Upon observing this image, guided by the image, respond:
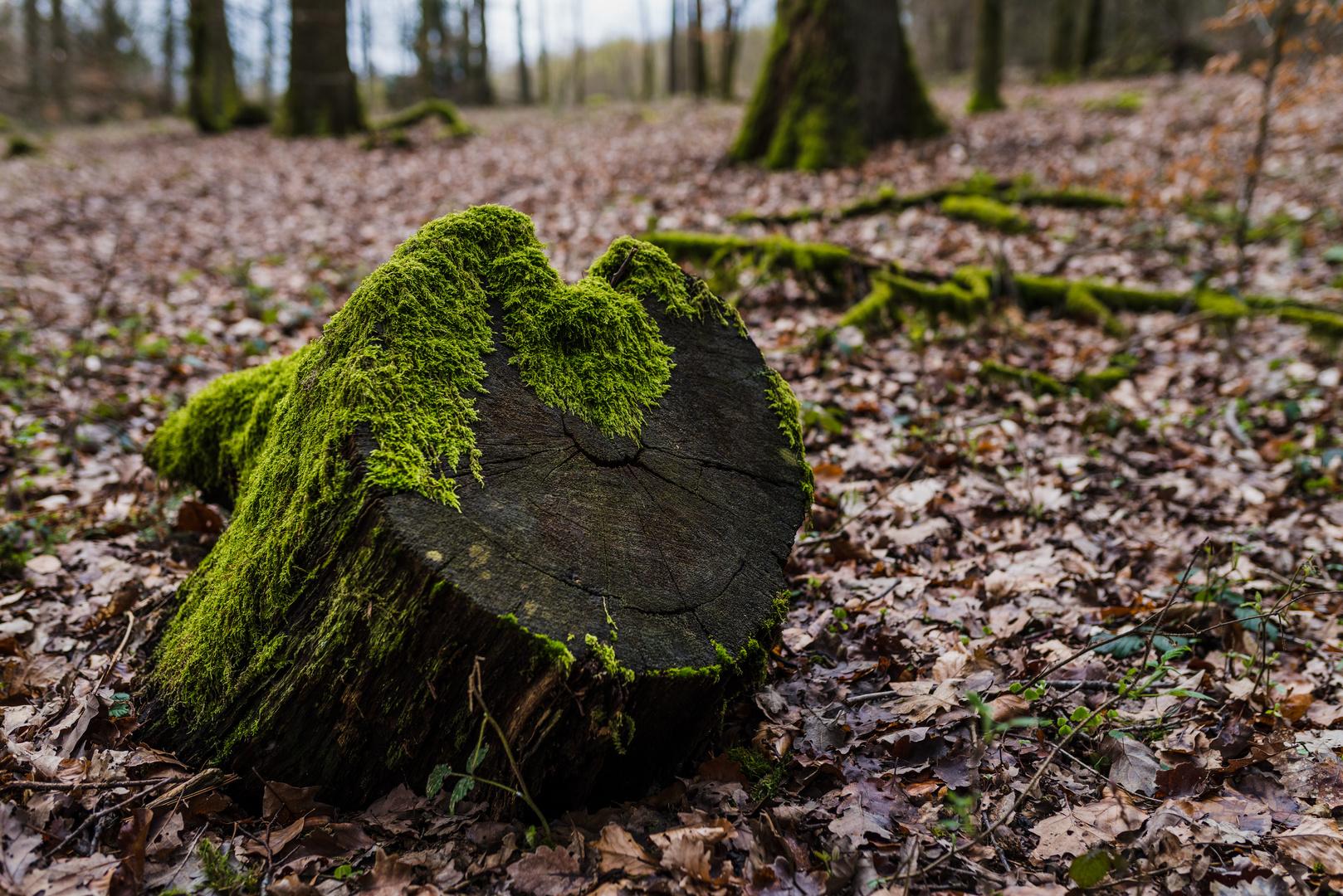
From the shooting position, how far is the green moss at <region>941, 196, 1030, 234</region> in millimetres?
7742

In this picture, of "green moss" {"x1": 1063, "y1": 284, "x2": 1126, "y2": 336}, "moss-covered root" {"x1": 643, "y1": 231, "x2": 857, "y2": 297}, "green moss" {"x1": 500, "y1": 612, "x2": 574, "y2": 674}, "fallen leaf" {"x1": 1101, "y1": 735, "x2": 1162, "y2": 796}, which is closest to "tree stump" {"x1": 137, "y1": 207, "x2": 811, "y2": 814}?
"green moss" {"x1": 500, "y1": 612, "x2": 574, "y2": 674}

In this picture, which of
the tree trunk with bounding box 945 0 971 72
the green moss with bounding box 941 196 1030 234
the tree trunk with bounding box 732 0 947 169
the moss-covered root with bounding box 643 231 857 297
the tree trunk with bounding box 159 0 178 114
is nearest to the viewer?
the moss-covered root with bounding box 643 231 857 297

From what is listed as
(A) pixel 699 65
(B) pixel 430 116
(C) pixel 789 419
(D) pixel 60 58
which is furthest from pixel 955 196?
(D) pixel 60 58

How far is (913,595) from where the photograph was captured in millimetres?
3320

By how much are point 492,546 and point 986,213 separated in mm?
7547

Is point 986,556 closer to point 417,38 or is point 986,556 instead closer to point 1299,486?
point 1299,486

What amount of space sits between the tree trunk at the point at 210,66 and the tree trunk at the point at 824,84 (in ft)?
47.1

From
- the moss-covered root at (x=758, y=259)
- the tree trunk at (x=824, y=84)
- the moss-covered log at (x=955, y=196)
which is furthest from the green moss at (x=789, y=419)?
the tree trunk at (x=824, y=84)

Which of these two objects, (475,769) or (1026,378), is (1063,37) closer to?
(1026,378)

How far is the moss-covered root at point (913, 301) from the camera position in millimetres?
5980

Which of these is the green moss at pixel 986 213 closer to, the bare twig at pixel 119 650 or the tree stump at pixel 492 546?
the tree stump at pixel 492 546

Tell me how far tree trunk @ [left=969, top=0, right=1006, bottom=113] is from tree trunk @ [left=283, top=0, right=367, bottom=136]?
12548mm

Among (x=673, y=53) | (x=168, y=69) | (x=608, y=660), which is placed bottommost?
(x=608, y=660)

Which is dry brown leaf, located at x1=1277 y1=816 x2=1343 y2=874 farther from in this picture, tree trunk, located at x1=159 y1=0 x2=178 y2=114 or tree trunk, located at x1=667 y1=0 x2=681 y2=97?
tree trunk, located at x1=159 y1=0 x2=178 y2=114
